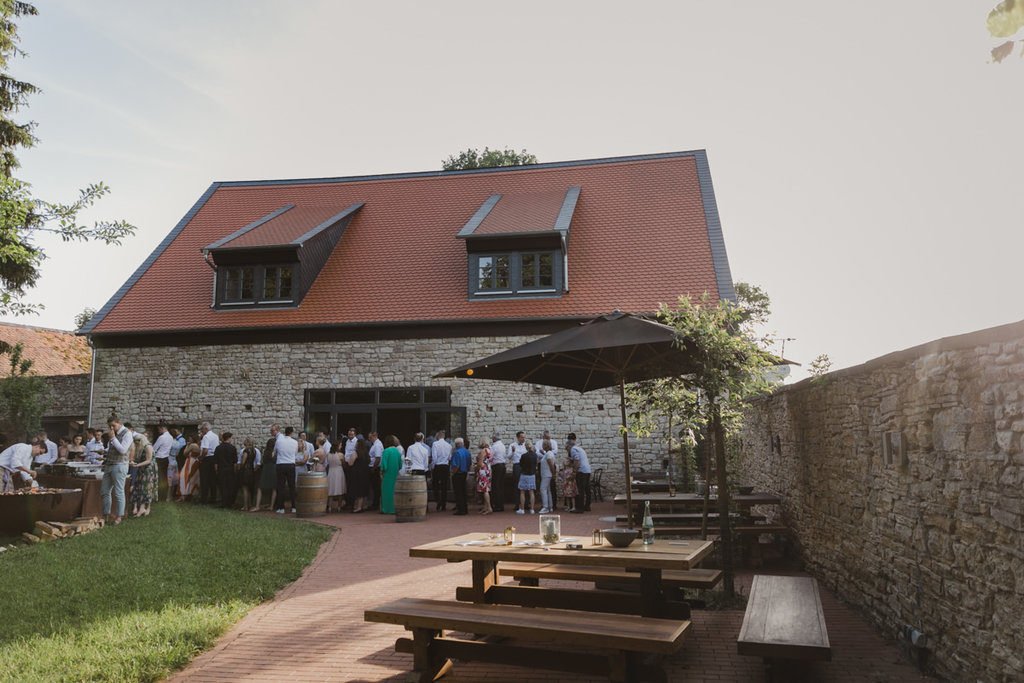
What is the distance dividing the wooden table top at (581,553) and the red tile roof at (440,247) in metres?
11.5

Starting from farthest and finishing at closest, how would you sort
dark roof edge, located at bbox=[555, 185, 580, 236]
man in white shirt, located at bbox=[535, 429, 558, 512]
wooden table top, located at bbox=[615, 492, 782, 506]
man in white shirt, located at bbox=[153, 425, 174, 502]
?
dark roof edge, located at bbox=[555, 185, 580, 236] → man in white shirt, located at bbox=[153, 425, 174, 502] → man in white shirt, located at bbox=[535, 429, 558, 512] → wooden table top, located at bbox=[615, 492, 782, 506]

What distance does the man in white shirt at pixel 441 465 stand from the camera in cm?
1527

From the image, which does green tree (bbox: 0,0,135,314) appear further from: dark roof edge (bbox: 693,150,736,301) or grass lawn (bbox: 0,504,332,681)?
dark roof edge (bbox: 693,150,736,301)

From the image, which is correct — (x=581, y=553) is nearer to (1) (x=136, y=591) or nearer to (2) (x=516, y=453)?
(1) (x=136, y=591)

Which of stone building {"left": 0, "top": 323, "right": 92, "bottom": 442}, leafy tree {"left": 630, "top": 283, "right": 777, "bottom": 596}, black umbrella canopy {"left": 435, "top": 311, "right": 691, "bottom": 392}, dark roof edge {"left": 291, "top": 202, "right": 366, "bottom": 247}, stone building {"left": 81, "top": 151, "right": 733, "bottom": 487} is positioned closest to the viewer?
black umbrella canopy {"left": 435, "top": 311, "right": 691, "bottom": 392}

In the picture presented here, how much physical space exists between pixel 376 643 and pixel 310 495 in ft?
29.1

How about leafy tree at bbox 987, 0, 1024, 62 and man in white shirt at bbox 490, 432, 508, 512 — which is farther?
man in white shirt at bbox 490, 432, 508, 512

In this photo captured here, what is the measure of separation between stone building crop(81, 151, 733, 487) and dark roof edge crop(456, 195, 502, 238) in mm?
58

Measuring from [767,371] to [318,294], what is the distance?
14251 mm

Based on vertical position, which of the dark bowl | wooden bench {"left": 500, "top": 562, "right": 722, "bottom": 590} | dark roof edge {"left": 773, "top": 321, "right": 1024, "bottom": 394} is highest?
dark roof edge {"left": 773, "top": 321, "right": 1024, "bottom": 394}

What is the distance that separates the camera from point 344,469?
1585 centimetres

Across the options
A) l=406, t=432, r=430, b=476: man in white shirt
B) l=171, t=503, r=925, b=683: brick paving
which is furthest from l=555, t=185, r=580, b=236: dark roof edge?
l=171, t=503, r=925, b=683: brick paving

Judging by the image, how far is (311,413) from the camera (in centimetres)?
1825

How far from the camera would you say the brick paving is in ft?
17.2
